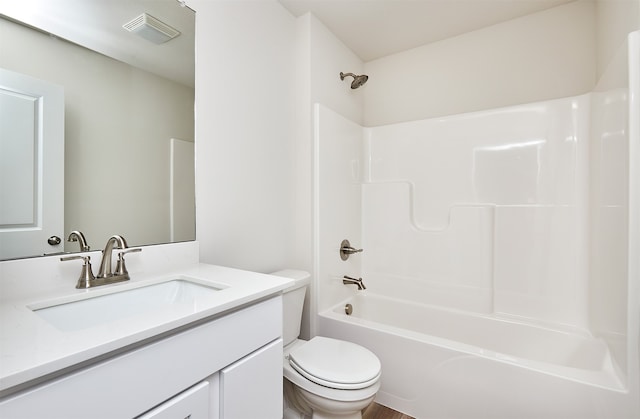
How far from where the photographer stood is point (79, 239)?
1007 millimetres

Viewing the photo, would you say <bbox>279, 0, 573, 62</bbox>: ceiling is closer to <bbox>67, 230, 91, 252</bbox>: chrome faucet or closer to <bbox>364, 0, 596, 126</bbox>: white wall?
<bbox>364, 0, 596, 126</bbox>: white wall

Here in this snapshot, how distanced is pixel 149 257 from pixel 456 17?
234 cm

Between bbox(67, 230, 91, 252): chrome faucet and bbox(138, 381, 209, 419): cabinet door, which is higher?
bbox(67, 230, 91, 252): chrome faucet

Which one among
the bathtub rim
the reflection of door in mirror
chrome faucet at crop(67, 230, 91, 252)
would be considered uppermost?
the reflection of door in mirror

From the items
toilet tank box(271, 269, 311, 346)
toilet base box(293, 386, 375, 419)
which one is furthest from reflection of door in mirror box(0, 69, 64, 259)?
toilet base box(293, 386, 375, 419)

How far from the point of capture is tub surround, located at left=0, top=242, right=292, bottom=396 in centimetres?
51

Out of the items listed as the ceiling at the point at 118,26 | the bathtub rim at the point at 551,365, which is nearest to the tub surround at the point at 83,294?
the ceiling at the point at 118,26

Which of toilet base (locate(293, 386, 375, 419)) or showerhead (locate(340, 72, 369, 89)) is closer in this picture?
toilet base (locate(293, 386, 375, 419))

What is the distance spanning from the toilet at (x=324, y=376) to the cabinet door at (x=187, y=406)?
0.49 m

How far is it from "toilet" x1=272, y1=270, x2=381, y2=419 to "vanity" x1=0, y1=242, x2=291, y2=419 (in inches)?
9.4

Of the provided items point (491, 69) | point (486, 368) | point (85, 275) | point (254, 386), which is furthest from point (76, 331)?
point (491, 69)

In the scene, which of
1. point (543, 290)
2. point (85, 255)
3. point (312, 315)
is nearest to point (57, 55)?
point (85, 255)

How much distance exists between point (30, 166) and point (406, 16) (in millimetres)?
2158

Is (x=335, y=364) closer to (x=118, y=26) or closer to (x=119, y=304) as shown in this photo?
(x=119, y=304)
